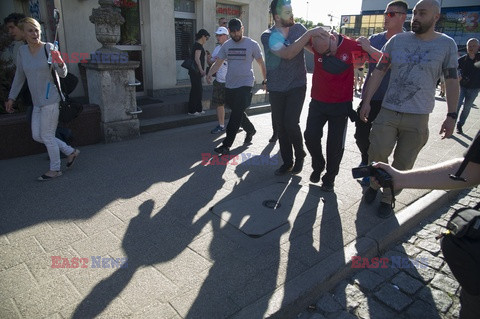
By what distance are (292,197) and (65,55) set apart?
19.8 ft

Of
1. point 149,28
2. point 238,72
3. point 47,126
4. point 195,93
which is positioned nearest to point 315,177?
point 238,72

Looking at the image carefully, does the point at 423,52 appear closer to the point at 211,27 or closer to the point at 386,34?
the point at 386,34

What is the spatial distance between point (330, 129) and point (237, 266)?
2082 millimetres

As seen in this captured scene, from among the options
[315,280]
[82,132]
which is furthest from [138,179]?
[315,280]

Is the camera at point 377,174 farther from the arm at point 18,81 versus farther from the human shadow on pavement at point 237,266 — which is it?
the arm at point 18,81

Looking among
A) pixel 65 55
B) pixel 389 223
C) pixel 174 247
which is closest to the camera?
pixel 174 247

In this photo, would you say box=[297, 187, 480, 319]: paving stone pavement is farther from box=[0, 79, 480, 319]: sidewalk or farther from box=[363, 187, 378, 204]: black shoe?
box=[363, 187, 378, 204]: black shoe

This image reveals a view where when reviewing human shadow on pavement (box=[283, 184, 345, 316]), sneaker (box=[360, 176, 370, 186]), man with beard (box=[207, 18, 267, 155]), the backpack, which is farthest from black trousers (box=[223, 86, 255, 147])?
the backpack

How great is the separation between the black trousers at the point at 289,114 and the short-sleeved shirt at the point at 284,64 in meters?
0.09

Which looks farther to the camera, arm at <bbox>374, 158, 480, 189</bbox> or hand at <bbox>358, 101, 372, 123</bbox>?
hand at <bbox>358, 101, 372, 123</bbox>

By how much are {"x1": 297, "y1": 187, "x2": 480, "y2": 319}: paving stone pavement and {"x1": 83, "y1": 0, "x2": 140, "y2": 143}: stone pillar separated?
15.4 ft

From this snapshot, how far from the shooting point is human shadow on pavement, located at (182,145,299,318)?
2.39 metres

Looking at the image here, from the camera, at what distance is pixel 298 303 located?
2.52 metres

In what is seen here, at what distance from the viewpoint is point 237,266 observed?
2803 millimetres
